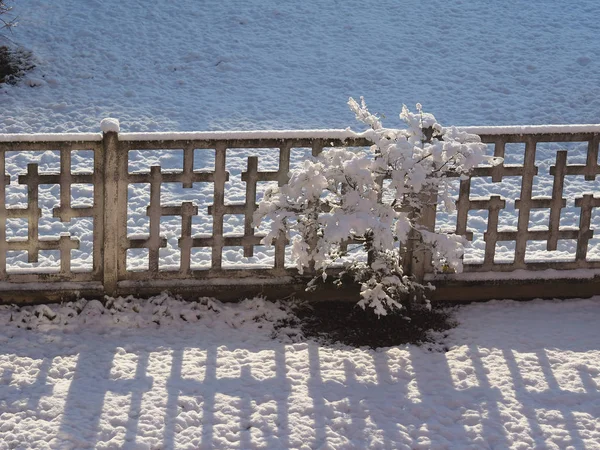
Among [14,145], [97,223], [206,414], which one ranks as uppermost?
[14,145]

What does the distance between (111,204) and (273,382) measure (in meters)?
1.82

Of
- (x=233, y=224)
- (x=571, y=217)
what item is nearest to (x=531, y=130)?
(x=571, y=217)

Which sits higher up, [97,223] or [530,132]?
[530,132]

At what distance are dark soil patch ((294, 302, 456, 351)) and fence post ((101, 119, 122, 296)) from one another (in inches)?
53.3

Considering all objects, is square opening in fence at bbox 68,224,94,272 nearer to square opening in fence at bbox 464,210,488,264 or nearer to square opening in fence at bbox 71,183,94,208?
square opening in fence at bbox 71,183,94,208

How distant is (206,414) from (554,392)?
2.18 meters

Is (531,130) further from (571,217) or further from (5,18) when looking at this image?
(5,18)

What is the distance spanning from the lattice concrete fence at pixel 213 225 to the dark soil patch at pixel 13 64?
6.71m

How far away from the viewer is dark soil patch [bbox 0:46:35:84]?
44.8ft

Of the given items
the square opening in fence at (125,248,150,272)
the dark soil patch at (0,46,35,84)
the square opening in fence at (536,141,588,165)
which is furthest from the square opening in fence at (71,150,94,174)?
the square opening in fence at (536,141,588,165)

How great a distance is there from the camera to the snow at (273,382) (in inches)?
232

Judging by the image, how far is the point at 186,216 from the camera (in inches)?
293

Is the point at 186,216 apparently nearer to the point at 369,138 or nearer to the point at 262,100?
the point at 369,138

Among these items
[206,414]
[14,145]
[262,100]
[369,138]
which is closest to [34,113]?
[262,100]
